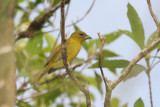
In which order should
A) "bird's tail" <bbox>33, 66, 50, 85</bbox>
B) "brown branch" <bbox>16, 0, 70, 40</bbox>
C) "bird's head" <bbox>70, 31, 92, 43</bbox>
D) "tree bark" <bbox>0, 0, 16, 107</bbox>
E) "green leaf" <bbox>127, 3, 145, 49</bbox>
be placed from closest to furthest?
1. "tree bark" <bbox>0, 0, 16, 107</bbox>
2. "green leaf" <bbox>127, 3, 145, 49</bbox>
3. "brown branch" <bbox>16, 0, 70, 40</bbox>
4. "bird's tail" <bbox>33, 66, 50, 85</bbox>
5. "bird's head" <bbox>70, 31, 92, 43</bbox>

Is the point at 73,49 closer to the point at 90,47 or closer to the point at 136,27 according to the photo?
the point at 90,47

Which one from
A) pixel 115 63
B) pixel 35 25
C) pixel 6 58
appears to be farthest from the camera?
pixel 35 25

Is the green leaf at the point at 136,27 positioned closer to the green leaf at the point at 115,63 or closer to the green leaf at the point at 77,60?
the green leaf at the point at 115,63

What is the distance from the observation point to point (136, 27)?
2451 mm

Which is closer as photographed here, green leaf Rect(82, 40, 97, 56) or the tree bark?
the tree bark

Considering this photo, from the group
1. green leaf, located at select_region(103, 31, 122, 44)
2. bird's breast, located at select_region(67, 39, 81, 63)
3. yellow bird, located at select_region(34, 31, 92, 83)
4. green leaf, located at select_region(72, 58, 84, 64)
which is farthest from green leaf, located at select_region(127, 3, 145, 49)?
bird's breast, located at select_region(67, 39, 81, 63)

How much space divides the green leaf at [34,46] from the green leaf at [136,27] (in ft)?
4.83

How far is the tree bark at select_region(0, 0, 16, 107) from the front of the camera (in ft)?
2.54

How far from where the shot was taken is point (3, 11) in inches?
32.1

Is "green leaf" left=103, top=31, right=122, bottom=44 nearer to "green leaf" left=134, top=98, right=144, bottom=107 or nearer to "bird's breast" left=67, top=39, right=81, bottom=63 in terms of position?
"bird's breast" left=67, top=39, right=81, bottom=63

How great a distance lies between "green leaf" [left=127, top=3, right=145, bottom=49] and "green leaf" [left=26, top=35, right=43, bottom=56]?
1.47 metres

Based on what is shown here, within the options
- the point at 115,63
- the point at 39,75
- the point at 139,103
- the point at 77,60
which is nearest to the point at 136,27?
the point at 115,63

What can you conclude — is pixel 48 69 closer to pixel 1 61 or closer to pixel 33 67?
pixel 33 67

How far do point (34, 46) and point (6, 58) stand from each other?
9.14 ft
